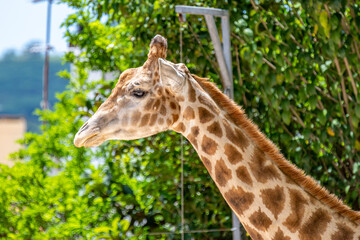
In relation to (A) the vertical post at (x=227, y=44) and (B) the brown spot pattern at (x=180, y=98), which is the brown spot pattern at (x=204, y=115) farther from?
(A) the vertical post at (x=227, y=44)

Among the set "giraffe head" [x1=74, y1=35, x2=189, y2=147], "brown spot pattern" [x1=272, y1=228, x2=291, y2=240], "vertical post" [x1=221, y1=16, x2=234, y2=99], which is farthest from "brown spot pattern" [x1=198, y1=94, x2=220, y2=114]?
"vertical post" [x1=221, y1=16, x2=234, y2=99]

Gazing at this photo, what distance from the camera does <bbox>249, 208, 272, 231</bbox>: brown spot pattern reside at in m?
3.35

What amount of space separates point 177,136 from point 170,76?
2.92 meters

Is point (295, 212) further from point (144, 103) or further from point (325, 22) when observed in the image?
point (325, 22)

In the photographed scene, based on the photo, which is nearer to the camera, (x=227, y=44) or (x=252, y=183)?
(x=252, y=183)

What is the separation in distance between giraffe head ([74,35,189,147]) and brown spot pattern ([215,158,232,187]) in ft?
1.05

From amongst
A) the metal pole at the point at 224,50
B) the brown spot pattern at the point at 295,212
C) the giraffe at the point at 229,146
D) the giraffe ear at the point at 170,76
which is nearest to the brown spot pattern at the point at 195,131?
the giraffe at the point at 229,146

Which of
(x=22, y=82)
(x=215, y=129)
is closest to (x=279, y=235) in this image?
(x=215, y=129)

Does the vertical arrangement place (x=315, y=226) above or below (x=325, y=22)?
below

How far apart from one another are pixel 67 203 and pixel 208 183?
4.36ft

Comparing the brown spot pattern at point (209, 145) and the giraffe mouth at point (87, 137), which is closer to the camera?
the giraffe mouth at point (87, 137)

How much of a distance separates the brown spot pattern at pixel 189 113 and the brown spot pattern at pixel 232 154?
22 cm

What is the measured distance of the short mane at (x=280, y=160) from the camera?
338cm

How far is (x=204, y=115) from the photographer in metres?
3.44
